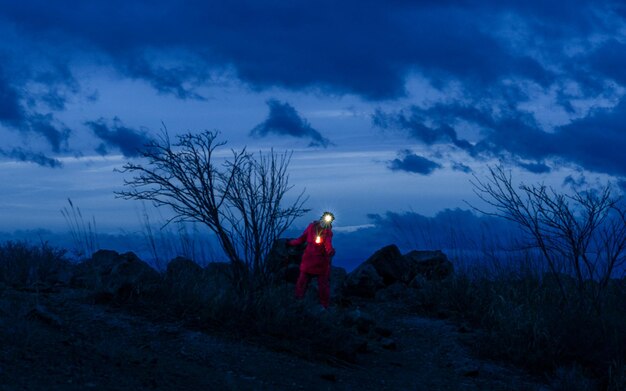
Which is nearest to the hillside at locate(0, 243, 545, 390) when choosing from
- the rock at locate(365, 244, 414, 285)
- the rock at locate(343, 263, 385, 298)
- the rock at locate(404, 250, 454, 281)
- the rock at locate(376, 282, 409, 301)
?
the rock at locate(376, 282, 409, 301)

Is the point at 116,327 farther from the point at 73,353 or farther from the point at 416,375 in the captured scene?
the point at 416,375

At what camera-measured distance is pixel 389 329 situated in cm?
1046

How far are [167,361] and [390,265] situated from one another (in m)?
7.40

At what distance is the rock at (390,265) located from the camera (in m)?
13.8

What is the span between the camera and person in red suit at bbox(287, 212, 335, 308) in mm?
11516

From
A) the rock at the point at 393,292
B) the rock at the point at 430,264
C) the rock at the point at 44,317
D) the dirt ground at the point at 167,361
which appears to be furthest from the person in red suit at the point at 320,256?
the rock at the point at 44,317

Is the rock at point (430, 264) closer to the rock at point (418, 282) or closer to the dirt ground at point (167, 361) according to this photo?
the rock at point (418, 282)

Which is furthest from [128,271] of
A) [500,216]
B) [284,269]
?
[500,216]

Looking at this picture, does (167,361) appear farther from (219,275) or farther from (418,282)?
(418,282)

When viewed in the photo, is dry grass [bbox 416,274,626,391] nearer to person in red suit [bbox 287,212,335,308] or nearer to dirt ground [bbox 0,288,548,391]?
dirt ground [bbox 0,288,548,391]

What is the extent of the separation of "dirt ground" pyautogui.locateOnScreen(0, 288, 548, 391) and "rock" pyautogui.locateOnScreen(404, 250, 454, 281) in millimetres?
3482

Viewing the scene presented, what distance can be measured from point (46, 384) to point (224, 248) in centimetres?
540

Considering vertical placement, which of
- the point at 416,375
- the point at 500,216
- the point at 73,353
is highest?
the point at 500,216

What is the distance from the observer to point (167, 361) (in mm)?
7180
